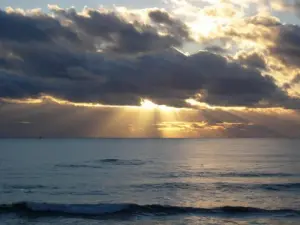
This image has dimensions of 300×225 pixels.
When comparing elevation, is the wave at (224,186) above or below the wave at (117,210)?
above

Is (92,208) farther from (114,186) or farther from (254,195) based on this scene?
(254,195)

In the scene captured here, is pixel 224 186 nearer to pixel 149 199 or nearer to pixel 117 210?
pixel 149 199

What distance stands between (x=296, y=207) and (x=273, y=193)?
28.7ft

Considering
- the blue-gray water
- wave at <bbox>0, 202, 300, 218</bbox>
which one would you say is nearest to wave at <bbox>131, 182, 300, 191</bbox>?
the blue-gray water

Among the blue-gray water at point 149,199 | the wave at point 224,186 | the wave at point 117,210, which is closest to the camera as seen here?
the blue-gray water at point 149,199

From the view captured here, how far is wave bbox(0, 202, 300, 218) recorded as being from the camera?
115ft

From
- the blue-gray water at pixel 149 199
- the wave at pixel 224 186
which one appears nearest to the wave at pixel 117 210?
the blue-gray water at pixel 149 199

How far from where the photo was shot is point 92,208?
36906mm

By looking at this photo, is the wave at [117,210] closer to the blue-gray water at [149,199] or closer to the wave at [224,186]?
the blue-gray water at [149,199]

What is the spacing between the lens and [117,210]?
120ft

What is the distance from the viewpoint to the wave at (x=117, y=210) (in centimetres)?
3519

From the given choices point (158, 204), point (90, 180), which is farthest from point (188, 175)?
point (158, 204)

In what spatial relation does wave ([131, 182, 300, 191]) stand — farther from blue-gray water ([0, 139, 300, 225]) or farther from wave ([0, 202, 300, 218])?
wave ([0, 202, 300, 218])

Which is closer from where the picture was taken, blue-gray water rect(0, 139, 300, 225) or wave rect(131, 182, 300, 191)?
blue-gray water rect(0, 139, 300, 225)
